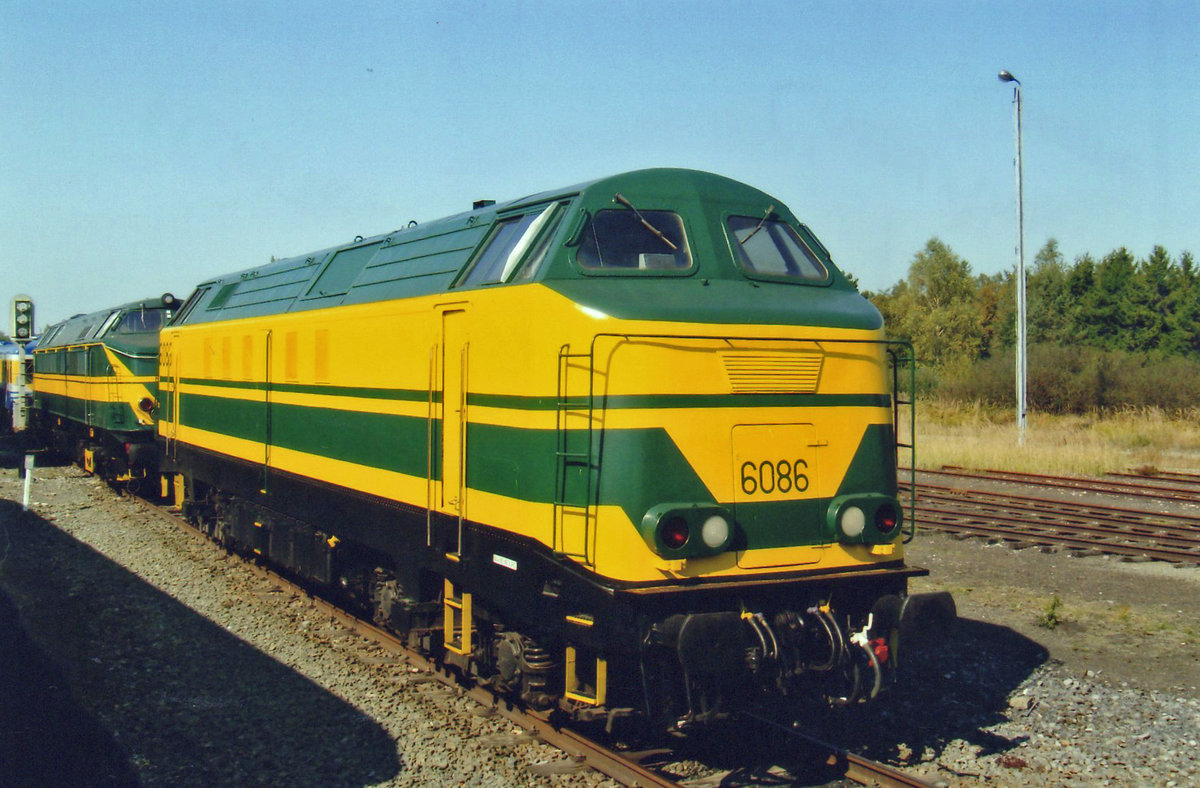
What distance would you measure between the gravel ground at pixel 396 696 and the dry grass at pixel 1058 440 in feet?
35.8

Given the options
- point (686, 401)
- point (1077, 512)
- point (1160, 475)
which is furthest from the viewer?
point (1160, 475)

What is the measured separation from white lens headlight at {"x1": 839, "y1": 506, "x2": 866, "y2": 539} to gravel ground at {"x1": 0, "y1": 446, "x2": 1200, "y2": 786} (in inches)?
59.1

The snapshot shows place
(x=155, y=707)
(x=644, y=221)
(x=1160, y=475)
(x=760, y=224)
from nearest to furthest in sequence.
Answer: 1. (x=644, y=221)
2. (x=760, y=224)
3. (x=155, y=707)
4. (x=1160, y=475)

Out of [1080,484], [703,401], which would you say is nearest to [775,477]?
[703,401]

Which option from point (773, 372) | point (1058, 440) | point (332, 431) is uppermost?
point (773, 372)

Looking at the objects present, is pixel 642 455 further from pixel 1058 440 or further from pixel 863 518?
pixel 1058 440

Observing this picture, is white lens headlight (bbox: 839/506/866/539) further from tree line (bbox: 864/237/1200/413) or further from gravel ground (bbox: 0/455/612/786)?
tree line (bbox: 864/237/1200/413)

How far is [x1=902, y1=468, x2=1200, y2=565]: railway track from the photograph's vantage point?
534 inches

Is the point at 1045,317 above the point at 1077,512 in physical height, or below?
above

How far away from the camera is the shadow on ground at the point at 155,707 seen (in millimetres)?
6391

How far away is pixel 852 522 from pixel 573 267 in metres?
2.32

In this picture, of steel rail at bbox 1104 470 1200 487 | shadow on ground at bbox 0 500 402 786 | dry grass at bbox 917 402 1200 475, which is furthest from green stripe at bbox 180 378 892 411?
dry grass at bbox 917 402 1200 475

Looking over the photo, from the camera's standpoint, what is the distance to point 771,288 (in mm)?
6637

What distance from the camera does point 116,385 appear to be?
18406 mm
